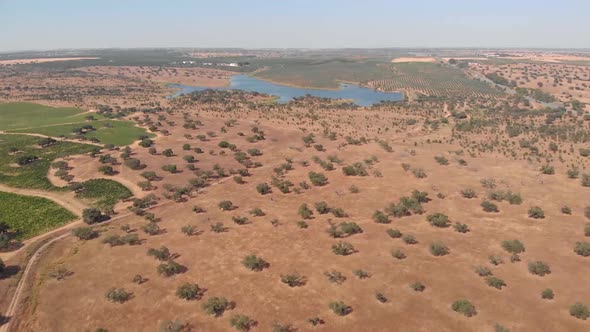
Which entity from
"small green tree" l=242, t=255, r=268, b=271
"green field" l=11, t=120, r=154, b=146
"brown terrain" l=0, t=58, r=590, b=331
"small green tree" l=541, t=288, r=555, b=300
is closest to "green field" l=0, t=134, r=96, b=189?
"brown terrain" l=0, t=58, r=590, b=331

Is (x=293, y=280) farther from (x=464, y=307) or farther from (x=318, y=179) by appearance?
(x=318, y=179)

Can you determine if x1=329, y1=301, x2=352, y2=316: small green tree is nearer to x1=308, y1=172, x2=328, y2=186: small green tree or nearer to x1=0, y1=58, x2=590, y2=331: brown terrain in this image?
x1=0, y1=58, x2=590, y2=331: brown terrain

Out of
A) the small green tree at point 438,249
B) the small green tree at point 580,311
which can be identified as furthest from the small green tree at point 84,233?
the small green tree at point 580,311

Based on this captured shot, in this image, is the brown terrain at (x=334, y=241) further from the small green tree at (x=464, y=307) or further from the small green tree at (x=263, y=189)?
the small green tree at (x=263, y=189)

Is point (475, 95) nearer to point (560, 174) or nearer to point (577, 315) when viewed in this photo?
point (560, 174)

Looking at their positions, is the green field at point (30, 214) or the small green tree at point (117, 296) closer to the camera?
the small green tree at point (117, 296)
